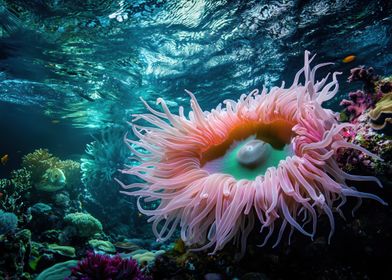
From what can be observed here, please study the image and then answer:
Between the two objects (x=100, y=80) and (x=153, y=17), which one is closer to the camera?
(x=153, y=17)

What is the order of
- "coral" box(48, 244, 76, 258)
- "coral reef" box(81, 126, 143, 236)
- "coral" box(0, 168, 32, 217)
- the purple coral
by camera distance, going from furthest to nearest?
"coral reef" box(81, 126, 143, 236), "coral" box(0, 168, 32, 217), "coral" box(48, 244, 76, 258), the purple coral

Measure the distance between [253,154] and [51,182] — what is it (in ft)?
28.4

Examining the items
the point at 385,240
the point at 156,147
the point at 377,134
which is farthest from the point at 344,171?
the point at 156,147

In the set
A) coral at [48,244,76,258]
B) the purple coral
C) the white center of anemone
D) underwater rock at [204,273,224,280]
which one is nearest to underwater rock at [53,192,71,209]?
coral at [48,244,76,258]

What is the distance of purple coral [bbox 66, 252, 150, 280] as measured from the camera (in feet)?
9.89

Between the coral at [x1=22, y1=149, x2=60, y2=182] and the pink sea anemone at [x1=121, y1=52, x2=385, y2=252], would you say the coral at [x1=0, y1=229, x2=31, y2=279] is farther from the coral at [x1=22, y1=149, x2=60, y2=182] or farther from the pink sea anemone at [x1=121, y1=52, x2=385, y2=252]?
the coral at [x1=22, y1=149, x2=60, y2=182]

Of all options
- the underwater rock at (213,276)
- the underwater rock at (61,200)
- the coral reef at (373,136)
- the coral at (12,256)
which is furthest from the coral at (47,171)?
the coral reef at (373,136)

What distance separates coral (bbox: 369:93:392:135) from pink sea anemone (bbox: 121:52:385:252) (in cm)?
33

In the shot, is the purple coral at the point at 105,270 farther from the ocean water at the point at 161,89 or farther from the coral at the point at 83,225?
the coral at the point at 83,225

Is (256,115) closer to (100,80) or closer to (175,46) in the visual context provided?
(175,46)

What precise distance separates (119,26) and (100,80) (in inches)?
220

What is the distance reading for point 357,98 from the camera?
3398 mm

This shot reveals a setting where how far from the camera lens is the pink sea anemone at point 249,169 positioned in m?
2.68

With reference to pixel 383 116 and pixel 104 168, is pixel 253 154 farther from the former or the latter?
pixel 104 168
